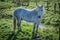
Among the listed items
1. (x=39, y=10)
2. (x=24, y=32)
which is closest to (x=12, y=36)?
(x=24, y=32)

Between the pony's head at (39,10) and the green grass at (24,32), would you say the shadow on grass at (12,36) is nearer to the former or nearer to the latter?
the green grass at (24,32)

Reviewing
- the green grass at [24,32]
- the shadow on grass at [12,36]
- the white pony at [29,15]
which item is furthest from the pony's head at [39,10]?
the shadow on grass at [12,36]

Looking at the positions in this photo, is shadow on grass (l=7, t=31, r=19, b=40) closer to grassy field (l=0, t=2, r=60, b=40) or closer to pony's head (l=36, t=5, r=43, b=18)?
grassy field (l=0, t=2, r=60, b=40)

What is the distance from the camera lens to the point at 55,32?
99.0 inches

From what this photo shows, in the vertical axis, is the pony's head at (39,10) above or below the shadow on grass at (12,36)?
above

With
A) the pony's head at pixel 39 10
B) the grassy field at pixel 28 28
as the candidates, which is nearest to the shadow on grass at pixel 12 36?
the grassy field at pixel 28 28

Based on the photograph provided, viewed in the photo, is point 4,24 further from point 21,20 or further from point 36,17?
point 36,17

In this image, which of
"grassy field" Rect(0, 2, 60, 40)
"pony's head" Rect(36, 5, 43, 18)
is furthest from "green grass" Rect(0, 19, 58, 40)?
"pony's head" Rect(36, 5, 43, 18)

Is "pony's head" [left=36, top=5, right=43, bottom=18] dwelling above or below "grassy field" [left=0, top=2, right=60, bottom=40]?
above

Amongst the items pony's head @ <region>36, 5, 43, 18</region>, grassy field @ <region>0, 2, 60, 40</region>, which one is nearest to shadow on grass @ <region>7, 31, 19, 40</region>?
grassy field @ <region>0, 2, 60, 40</region>

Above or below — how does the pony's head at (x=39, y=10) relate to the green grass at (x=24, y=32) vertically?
above

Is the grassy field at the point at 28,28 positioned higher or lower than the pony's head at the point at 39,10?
lower

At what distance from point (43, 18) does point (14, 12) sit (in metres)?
0.45

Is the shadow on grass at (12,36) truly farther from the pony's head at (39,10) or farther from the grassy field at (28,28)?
the pony's head at (39,10)
